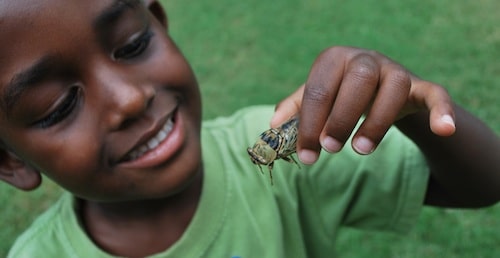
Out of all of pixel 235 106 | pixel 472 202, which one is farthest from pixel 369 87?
pixel 235 106

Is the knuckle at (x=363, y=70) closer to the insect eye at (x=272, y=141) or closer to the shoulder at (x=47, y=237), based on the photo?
the insect eye at (x=272, y=141)

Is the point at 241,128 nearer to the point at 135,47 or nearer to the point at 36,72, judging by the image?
the point at 135,47

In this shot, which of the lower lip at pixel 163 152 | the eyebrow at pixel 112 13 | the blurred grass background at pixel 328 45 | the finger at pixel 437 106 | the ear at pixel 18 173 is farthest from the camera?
the blurred grass background at pixel 328 45

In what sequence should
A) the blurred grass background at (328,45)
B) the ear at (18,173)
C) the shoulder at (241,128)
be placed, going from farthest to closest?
1. the blurred grass background at (328,45)
2. the shoulder at (241,128)
3. the ear at (18,173)

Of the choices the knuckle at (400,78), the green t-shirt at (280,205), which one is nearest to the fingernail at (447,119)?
the knuckle at (400,78)

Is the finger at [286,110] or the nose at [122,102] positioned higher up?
the nose at [122,102]

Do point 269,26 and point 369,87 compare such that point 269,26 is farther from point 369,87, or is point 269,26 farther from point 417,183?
point 369,87

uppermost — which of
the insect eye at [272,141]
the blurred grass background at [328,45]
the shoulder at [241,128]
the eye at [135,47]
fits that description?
the eye at [135,47]
